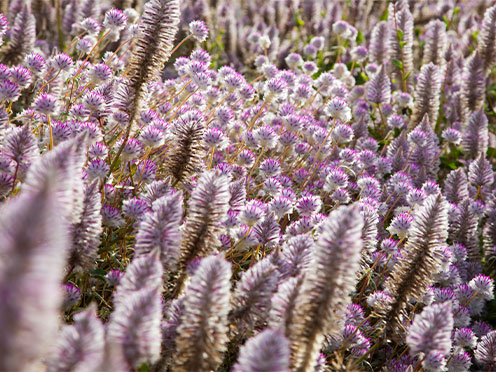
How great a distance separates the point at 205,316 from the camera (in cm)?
176

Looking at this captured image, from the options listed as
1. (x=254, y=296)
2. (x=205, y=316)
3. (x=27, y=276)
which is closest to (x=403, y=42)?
(x=254, y=296)

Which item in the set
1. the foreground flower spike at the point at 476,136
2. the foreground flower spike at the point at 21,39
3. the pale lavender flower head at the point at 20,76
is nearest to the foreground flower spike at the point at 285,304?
the pale lavender flower head at the point at 20,76

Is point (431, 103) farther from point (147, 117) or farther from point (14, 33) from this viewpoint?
point (14, 33)

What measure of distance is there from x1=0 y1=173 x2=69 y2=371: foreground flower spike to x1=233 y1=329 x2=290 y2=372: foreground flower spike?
59 cm

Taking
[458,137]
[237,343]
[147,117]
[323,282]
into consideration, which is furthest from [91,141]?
[458,137]

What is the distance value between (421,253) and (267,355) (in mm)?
1272

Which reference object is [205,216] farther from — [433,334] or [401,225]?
[401,225]

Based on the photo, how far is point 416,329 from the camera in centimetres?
206

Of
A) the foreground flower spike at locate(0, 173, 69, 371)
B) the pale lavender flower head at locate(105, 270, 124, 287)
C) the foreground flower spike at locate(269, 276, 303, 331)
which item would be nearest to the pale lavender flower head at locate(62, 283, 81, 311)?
the pale lavender flower head at locate(105, 270, 124, 287)

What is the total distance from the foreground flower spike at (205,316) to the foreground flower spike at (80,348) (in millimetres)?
347

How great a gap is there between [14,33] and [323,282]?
3851 mm

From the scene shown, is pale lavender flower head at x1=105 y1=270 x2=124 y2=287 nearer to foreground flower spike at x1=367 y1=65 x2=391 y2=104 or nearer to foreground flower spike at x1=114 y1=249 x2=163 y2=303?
foreground flower spike at x1=114 y1=249 x2=163 y2=303

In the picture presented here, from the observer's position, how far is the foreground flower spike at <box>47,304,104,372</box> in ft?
4.74

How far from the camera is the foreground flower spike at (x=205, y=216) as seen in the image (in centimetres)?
208
